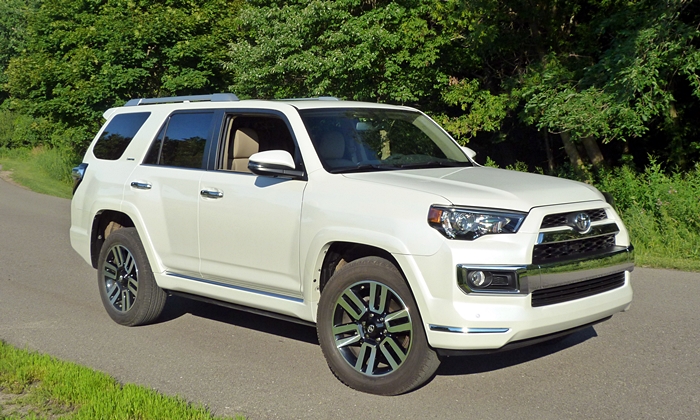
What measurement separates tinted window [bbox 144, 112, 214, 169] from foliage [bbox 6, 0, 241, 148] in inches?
770

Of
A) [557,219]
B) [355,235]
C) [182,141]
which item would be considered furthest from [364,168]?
[182,141]

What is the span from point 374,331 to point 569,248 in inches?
52.6

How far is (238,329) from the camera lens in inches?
288

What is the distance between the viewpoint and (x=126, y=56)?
26891mm

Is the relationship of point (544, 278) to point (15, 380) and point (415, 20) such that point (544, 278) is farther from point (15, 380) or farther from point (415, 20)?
point (415, 20)

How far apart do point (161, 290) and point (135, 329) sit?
0.44 m

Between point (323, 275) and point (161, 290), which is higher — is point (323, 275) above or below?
above

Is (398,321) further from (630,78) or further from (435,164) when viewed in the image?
(630,78)

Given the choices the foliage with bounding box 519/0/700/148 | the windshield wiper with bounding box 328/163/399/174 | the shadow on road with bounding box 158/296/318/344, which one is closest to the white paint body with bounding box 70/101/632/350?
the windshield wiper with bounding box 328/163/399/174

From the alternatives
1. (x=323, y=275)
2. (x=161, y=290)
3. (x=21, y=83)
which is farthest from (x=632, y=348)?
(x=21, y=83)

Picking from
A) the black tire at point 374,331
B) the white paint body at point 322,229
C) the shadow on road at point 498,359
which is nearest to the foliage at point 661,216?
the shadow on road at point 498,359

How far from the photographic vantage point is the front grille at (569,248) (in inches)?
200

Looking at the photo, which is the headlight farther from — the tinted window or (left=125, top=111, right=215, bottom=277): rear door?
the tinted window

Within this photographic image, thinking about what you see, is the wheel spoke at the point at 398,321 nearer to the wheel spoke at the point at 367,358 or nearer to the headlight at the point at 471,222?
the wheel spoke at the point at 367,358
